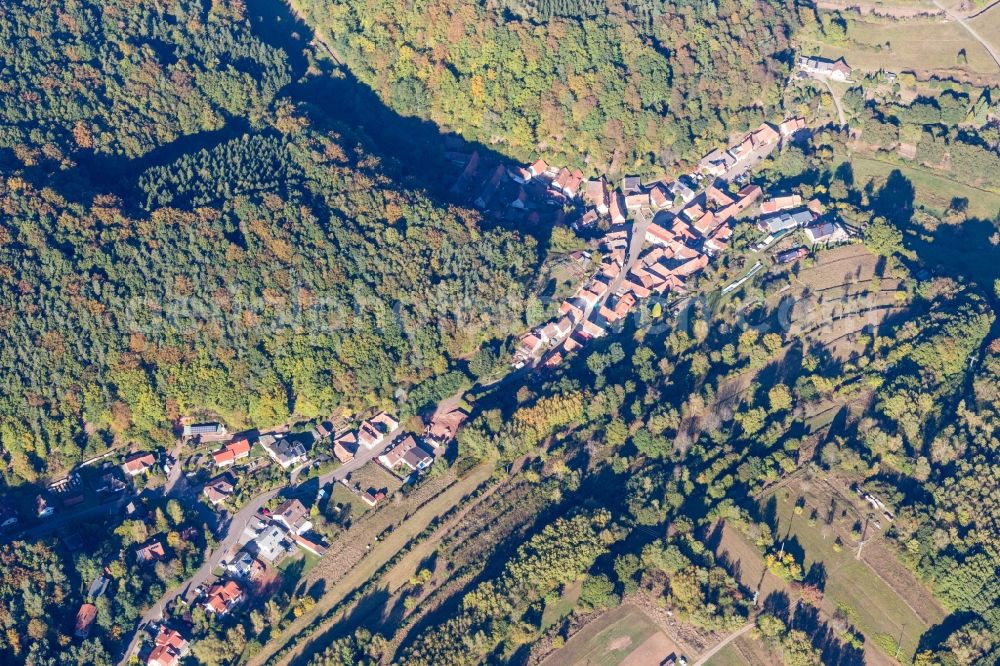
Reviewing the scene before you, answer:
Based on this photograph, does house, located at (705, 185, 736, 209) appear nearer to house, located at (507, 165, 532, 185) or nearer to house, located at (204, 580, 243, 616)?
house, located at (507, 165, 532, 185)

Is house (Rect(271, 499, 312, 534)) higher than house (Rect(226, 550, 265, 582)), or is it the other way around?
house (Rect(271, 499, 312, 534))

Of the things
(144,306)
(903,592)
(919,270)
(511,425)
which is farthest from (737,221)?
(144,306)

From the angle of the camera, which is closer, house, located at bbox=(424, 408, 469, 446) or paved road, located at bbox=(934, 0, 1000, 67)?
house, located at bbox=(424, 408, 469, 446)

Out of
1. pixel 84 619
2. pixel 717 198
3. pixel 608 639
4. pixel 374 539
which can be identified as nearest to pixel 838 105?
pixel 717 198

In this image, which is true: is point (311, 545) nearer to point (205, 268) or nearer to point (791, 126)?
point (205, 268)

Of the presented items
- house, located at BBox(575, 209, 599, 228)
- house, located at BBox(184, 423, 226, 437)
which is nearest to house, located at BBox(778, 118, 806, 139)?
house, located at BBox(575, 209, 599, 228)
